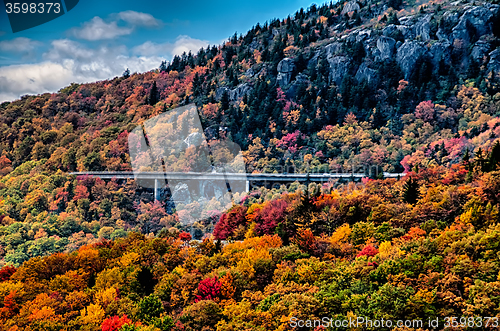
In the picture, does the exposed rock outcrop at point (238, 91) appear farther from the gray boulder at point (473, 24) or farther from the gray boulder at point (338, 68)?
the gray boulder at point (473, 24)

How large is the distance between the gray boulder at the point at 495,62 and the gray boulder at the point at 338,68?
29.0 metres

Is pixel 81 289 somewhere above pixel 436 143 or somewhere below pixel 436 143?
below

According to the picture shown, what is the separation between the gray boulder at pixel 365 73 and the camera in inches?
4247

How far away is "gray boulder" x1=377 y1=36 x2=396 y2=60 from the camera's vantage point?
110 m

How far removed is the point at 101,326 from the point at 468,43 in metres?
96.2

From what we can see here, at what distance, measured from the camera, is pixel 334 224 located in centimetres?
5044

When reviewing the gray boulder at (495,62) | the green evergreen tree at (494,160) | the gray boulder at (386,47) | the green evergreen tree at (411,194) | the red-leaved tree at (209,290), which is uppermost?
the gray boulder at (386,47)

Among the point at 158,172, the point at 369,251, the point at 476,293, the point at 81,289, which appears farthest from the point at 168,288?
the point at 158,172

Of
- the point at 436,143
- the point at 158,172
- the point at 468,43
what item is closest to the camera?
the point at 436,143

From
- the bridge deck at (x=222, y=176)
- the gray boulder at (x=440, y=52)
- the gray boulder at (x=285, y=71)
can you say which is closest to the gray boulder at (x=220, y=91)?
the gray boulder at (x=285, y=71)

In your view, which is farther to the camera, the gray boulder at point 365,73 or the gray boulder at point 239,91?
the gray boulder at point 239,91

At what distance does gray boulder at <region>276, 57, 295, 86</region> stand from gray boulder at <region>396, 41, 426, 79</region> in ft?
81.4

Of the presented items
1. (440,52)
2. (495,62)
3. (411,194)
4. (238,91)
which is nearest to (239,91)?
(238,91)

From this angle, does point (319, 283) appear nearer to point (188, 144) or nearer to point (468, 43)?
point (188, 144)
